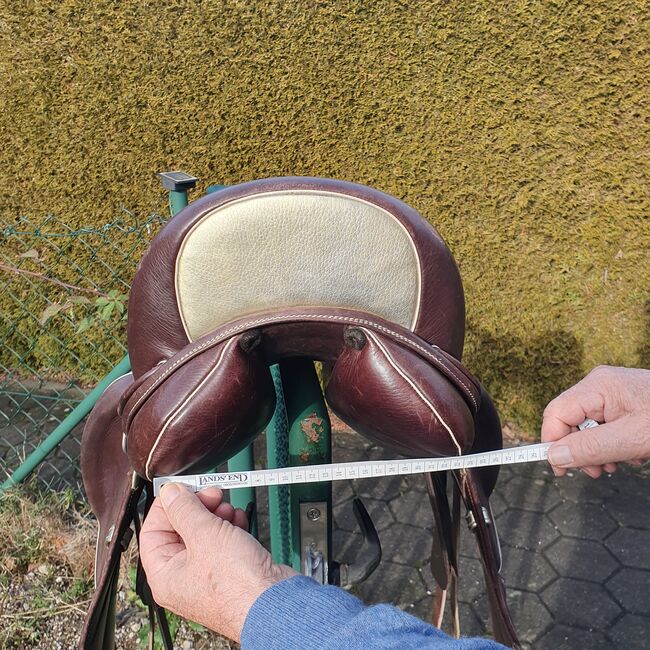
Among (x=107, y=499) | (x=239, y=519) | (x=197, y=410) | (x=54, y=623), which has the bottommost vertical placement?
(x=54, y=623)

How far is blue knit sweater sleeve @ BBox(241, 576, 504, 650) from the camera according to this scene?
667 mm

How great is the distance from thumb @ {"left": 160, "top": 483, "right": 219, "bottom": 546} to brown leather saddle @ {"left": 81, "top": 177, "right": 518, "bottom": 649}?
0.04 m

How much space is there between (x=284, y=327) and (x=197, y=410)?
0.18 m

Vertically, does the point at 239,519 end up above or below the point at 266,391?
below

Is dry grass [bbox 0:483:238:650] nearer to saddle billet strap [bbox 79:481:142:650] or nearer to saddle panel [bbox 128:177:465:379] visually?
saddle billet strap [bbox 79:481:142:650]

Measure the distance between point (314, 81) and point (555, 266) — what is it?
4.44 feet

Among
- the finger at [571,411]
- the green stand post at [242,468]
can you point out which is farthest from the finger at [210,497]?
the green stand post at [242,468]

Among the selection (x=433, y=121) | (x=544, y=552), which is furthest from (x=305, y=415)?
(x=433, y=121)

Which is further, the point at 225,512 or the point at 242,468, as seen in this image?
the point at 242,468

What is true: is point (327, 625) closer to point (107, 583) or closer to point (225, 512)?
point (225, 512)

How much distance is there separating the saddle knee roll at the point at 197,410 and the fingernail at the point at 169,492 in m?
0.03

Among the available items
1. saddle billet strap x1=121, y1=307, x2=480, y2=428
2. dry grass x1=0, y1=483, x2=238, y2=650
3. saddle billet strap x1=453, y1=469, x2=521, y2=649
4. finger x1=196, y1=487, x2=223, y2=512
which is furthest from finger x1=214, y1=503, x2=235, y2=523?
dry grass x1=0, y1=483, x2=238, y2=650

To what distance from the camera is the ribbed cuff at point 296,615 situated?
0.71 meters

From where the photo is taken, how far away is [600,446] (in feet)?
3.68
